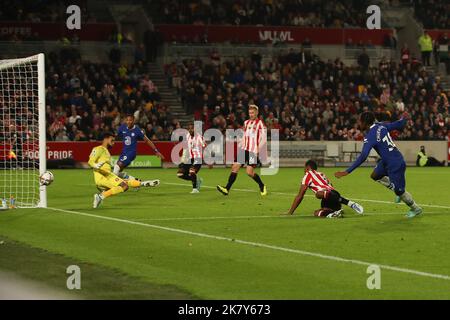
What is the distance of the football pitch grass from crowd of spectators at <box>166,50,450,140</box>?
74.3ft

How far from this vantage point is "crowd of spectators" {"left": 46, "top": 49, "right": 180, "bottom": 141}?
4212 cm

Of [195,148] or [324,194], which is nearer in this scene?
[324,194]

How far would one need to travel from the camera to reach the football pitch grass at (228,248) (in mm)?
10633

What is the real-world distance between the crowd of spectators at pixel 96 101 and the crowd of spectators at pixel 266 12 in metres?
6.11

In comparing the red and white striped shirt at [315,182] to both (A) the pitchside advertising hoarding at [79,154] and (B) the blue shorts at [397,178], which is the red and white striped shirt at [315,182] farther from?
(A) the pitchside advertising hoarding at [79,154]

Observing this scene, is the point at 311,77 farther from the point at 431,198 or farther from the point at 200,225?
the point at 200,225

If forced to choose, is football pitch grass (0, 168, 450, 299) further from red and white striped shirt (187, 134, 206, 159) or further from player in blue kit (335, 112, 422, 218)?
red and white striped shirt (187, 134, 206, 159)

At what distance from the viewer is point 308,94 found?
48781 mm

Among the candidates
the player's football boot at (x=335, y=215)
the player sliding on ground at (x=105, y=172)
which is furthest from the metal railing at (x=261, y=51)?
the player's football boot at (x=335, y=215)

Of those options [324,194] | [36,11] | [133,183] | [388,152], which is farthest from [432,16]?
[324,194]

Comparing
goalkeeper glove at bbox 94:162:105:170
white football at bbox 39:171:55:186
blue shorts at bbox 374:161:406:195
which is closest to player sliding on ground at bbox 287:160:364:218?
blue shorts at bbox 374:161:406:195

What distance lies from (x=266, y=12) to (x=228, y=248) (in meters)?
40.6

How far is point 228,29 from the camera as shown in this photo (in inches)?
2050

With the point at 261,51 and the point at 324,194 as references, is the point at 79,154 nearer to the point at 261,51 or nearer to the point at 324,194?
the point at 261,51
